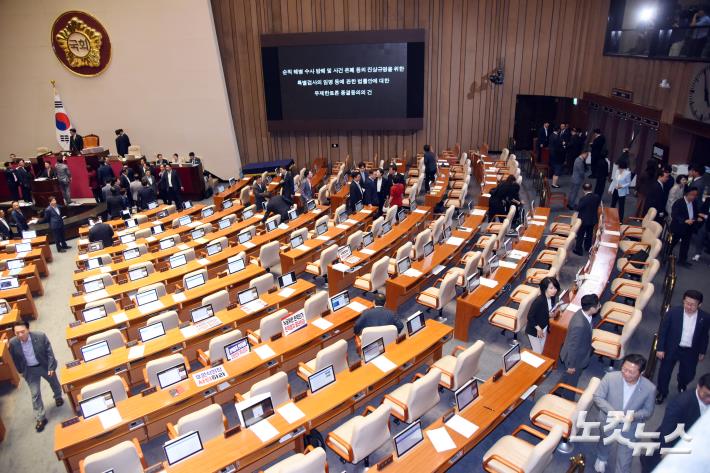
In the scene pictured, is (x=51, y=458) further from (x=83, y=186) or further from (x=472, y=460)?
(x=83, y=186)

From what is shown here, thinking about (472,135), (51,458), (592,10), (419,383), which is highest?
(592,10)

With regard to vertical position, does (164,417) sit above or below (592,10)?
below

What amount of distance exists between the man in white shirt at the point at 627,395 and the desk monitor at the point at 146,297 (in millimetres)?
6206

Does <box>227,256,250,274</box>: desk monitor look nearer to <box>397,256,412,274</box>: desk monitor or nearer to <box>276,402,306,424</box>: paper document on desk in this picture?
<box>397,256,412,274</box>: desk monitor

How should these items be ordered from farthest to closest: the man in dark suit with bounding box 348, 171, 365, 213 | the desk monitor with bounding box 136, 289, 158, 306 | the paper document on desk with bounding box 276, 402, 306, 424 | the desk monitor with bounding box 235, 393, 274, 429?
the man in dark suit with bounding box 348, 171, 365, 213 → the desk monitor with bounding box 136, 289, 158, 306 → the paper document on desk with bounding box 276, 402, 306, 424 → the desk monitor with bounding box 235, 393, 274, 429

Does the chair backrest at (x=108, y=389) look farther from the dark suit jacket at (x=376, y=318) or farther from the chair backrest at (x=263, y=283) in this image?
the dark suit jacket at (x=376, y=318)

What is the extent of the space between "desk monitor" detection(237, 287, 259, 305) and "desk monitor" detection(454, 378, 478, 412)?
363cm

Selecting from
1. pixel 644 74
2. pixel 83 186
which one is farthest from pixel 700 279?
pixel 83 186

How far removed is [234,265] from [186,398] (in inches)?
139

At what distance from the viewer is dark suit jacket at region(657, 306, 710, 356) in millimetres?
5016

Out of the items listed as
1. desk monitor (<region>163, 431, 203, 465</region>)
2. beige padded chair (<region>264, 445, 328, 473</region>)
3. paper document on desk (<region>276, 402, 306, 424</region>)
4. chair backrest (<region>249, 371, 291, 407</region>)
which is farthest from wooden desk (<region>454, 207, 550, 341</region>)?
desk monitor (<region>163, 431, 203, 465</region>)

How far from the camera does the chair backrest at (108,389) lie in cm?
522

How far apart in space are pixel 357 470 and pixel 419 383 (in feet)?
3.77

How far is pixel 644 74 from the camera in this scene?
11.2 metres
